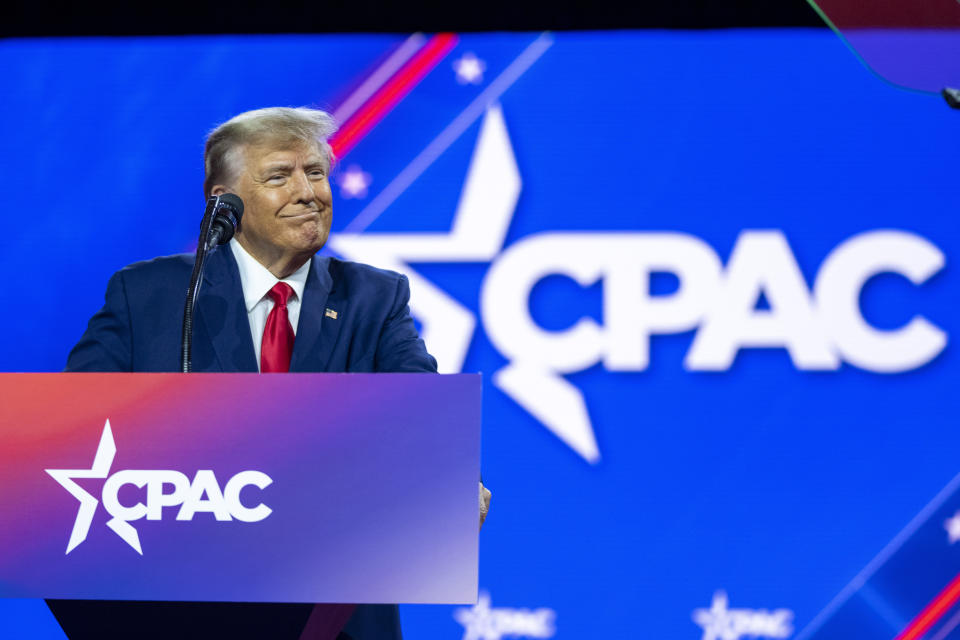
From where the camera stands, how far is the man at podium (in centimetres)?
176

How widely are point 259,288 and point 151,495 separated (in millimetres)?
669

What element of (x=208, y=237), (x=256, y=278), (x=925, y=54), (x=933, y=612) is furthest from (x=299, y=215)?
(x=933, y=612)

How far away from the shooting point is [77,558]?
51.1 inches

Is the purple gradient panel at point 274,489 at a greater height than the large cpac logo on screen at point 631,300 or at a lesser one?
lesser

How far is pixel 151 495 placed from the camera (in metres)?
1.30

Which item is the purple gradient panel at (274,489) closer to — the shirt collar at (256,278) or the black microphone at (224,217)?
the black microphone at (224,217)

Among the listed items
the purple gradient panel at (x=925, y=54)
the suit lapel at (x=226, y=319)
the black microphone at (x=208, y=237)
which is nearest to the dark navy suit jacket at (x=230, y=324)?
the suit lapel at (x=226, y=319)

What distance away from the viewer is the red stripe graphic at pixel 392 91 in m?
3.56

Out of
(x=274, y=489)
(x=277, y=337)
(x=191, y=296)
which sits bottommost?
(x=274, y=489)

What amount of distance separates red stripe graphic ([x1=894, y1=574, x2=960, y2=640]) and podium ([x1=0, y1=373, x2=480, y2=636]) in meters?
2.52

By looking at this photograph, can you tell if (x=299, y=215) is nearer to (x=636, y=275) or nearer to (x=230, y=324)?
(x=230, y=324)

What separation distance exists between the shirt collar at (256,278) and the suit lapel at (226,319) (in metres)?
0.03

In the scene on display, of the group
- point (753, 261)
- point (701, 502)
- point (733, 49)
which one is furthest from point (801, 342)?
point (733, 49)

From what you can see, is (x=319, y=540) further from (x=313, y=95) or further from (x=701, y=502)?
(x=313, y=95)
